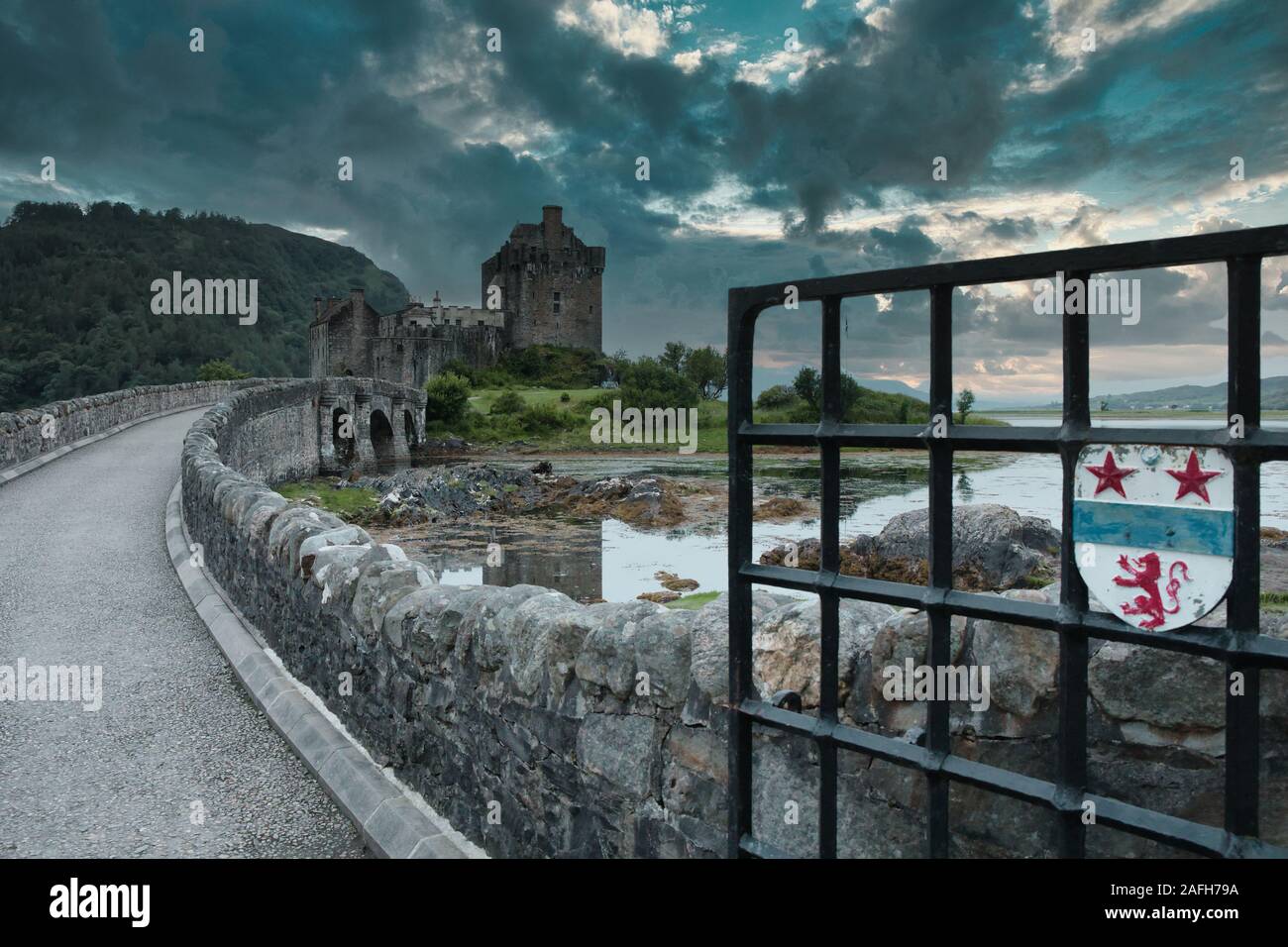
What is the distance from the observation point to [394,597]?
438cm

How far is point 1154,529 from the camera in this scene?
5.46ft

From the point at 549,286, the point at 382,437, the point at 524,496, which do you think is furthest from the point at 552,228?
the point at 524,496

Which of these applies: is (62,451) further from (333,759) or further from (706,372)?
(706,372)

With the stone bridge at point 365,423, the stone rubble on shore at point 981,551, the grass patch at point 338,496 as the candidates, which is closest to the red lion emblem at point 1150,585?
the stone rubble on shore at point 981,551

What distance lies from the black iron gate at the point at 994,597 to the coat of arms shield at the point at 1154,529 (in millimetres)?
24

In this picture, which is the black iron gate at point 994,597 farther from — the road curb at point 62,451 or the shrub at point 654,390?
the shrub at point 654,390

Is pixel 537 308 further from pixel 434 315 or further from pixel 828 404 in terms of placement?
pixel 828 404

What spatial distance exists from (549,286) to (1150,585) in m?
77.6

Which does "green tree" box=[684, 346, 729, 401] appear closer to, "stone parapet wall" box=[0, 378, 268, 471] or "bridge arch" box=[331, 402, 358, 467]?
"bridge arch" box=[331, 402, 358, 467]

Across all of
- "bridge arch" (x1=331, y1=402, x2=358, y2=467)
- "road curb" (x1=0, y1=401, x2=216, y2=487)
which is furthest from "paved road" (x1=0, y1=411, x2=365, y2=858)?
"bridge arch" (x1=331, y1=402, x2=358, y2=467)

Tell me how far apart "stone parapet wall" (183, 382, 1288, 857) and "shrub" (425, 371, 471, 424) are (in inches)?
1875

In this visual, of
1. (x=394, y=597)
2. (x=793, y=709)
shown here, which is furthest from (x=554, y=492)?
(x=793, y=709)

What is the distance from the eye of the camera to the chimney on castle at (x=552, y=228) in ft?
255

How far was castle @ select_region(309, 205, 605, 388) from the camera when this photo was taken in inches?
2687
